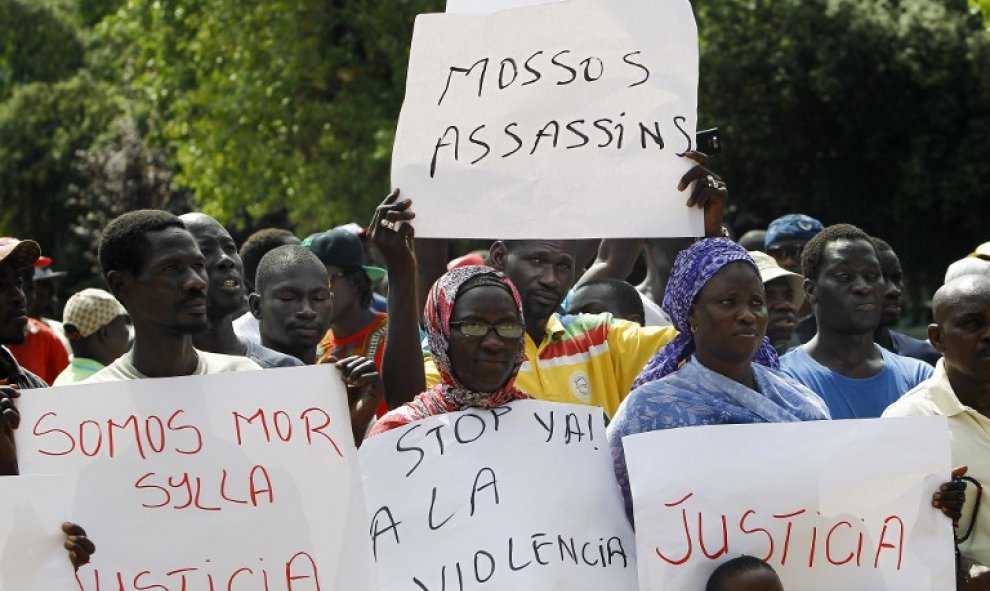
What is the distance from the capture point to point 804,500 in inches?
151

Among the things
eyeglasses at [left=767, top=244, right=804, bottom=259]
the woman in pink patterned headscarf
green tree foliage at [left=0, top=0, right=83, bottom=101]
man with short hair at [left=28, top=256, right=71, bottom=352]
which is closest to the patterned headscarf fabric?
the woman in pink patterned headscarf

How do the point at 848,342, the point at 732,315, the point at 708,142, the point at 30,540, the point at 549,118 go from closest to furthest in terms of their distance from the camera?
1. the point at 30,540
2. the point at 732,315
3. the point at 549,118
4. the point at 708,142
5. the point at 848,342

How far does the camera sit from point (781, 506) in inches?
151

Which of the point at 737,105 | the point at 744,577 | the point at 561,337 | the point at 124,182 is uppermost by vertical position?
the point at 737,105

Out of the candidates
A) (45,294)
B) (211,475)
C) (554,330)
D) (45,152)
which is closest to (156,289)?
(211,475)

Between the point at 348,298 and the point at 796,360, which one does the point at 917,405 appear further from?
the point at 348,298

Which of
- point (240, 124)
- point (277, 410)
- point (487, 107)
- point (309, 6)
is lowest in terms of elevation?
point (277, 410)

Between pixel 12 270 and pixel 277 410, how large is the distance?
1461mm

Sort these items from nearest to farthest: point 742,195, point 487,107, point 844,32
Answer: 1. point 487,107
2. point 844,32
3. point 742,195

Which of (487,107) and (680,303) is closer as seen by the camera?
(680,303)

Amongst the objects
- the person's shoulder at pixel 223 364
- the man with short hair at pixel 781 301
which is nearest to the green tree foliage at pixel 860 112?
the man with short hair at pixel 781 301

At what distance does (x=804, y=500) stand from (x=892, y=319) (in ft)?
9.77

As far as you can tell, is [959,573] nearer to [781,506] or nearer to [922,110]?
[781,506]

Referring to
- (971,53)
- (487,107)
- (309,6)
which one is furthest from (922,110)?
(487,107)
